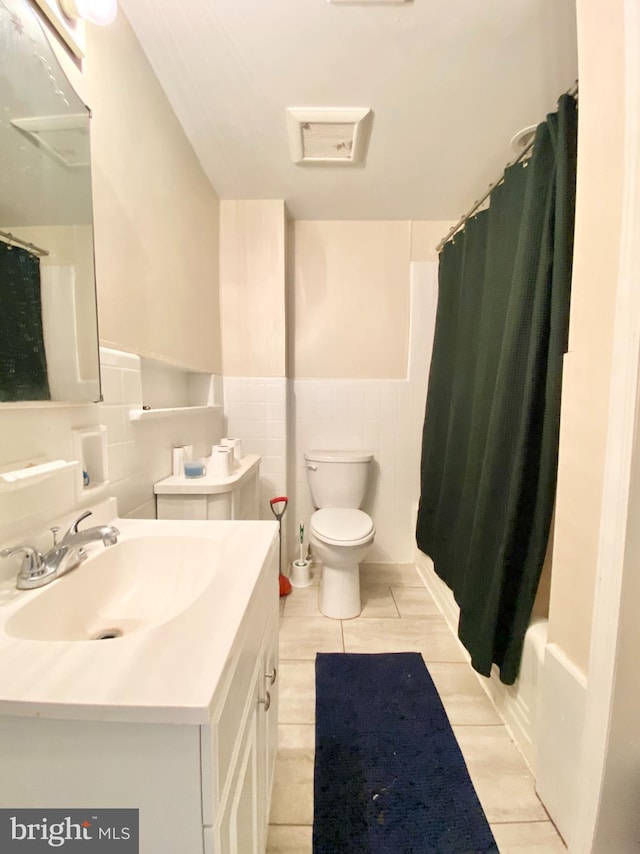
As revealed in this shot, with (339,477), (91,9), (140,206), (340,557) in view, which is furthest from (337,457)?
(91,9)

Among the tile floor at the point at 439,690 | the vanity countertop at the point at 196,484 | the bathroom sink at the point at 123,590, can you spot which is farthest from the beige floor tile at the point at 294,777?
the vanity countertop at the point at 196,484

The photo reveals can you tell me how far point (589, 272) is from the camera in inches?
30.8

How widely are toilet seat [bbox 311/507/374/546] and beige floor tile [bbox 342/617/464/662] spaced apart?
42cm

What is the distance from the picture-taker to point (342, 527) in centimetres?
168

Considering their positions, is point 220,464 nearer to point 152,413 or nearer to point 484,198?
point 152,413

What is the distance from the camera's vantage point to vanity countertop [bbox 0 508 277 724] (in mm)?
353

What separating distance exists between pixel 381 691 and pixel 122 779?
3.81 feet

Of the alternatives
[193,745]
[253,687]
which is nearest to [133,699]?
[193,745]

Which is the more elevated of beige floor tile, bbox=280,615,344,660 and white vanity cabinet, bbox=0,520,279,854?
white vanity cabinet, bbox=0,520,279,854

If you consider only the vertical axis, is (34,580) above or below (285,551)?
above

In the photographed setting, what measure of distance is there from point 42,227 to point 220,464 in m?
0.88

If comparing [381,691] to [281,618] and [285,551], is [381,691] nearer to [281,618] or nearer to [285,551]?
[281,618]

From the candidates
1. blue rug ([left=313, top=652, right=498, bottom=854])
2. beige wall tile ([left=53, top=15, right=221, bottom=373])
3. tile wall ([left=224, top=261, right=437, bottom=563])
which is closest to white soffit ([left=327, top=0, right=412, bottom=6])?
beige wall tile ([left=53, top=15, right=221, bottom=373])
